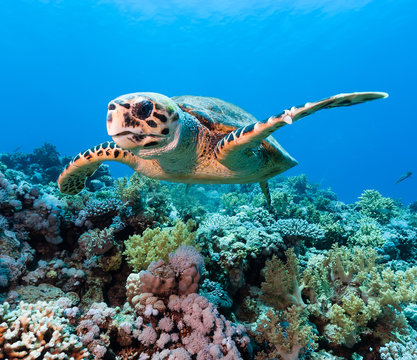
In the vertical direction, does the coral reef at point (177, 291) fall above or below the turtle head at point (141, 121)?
below

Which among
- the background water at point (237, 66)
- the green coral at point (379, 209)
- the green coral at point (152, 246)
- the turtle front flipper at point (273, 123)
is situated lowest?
the green coral at point (152, 246)

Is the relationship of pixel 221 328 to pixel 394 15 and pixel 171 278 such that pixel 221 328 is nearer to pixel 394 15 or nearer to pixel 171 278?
pixel 171 278

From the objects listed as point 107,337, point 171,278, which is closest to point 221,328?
point 171,278

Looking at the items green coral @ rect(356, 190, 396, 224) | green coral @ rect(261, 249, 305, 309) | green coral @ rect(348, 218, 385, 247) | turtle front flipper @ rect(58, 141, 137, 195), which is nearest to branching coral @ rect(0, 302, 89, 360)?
turtle front flipper @ rect(58, 141, 137, 195)

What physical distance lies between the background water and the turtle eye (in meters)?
33.1

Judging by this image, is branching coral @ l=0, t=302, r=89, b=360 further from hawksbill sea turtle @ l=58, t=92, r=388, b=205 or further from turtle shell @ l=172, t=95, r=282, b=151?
turtle shell @ l=172, t=95, r=282, b=151

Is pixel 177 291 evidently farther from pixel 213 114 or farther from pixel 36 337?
pixel 213 114

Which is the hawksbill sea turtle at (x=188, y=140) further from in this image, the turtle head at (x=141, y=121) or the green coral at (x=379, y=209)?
the green coral at (x=379, y=209)

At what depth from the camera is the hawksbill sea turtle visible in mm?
1777

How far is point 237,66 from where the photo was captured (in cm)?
8331

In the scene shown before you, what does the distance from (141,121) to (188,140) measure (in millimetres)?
719

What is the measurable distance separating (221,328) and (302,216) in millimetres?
5538

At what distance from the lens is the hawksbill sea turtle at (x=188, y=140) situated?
1.78 metres

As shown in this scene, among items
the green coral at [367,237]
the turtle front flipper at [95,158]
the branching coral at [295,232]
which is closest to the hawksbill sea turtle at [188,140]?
the turtle front flipper at [95,158]
